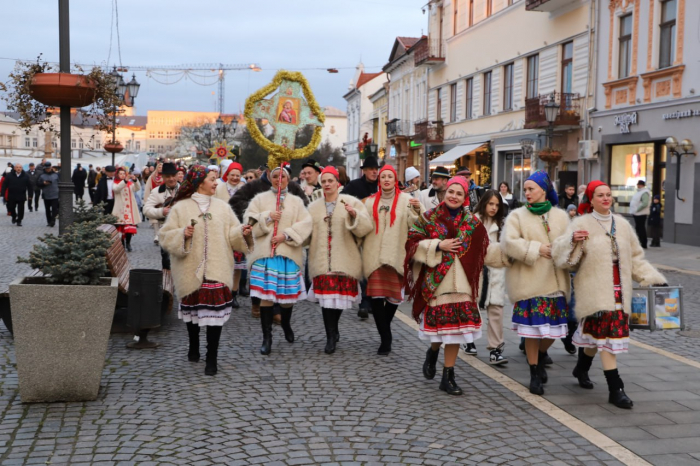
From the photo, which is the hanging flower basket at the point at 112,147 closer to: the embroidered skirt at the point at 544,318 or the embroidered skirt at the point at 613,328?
the embroidered skirt at the point at 544,318

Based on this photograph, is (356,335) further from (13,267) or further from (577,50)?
(577,50)

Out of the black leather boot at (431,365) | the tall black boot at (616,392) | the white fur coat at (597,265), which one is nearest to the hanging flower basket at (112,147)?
the black leather boot at (431,365)

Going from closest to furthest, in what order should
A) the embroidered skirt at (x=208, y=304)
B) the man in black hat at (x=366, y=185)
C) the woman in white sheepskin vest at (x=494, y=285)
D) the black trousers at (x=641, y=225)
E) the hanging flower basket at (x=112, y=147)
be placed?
the embroidered skirt at (x=208, y=304) → the woman in white sheepskin vest at (x=494, y=285) → the man in black hat at (x=366, y=185) → the black trousers at (x=641, y=225) → the hanging flower basket at (x=112, y=147)

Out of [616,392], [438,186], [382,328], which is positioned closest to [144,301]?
[382,328]

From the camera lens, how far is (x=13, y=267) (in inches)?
484

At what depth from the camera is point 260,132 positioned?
24.8 ft

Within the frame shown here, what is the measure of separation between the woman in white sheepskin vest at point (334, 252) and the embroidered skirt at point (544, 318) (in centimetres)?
188

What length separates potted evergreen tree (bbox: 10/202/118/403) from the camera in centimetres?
528

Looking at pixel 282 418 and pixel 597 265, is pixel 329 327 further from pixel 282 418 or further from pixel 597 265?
pixel 597 265

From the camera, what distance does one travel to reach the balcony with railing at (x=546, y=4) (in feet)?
80.2

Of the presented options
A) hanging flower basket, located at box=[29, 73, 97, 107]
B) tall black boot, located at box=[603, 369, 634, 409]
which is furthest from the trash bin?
tall black boot, located at box=[603, 369, 634, 409]

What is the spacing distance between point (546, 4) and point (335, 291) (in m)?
20.3

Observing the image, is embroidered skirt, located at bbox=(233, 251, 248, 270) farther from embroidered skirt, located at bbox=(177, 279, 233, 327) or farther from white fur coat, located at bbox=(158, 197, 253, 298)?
embroidered skirt, located at bbox=(177, 279, 233, 327)

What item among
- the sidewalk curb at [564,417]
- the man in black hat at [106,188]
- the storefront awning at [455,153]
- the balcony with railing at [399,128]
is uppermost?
A: the balcony with railing at [399,128]
